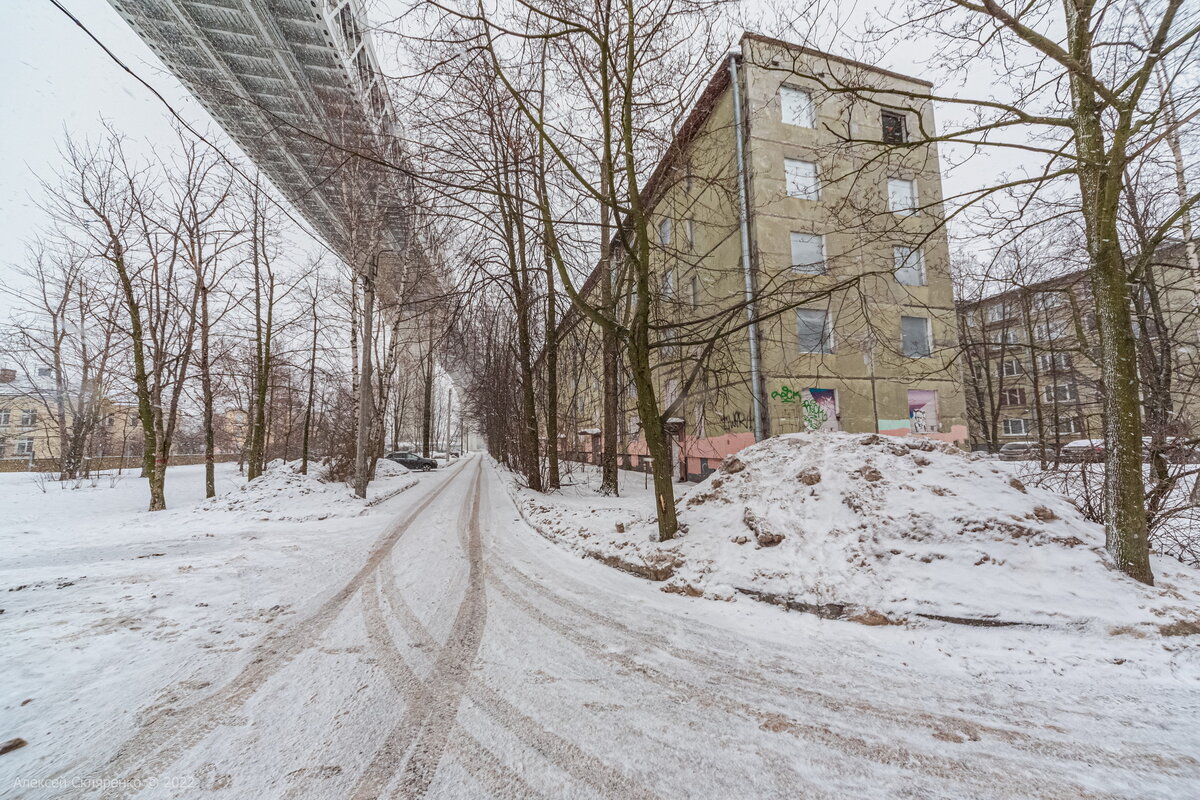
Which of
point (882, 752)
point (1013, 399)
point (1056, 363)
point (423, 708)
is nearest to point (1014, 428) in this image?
point (1013, 399)

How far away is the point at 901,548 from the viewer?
409 centimetres

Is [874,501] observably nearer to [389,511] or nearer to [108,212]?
[389,511]

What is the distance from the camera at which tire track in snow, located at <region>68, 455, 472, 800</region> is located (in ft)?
6.00

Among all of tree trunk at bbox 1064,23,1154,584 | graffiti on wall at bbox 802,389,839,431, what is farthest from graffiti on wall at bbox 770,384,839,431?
tree trunk at bbox 1064,23,1154,584

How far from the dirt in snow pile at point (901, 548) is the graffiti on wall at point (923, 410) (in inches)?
438

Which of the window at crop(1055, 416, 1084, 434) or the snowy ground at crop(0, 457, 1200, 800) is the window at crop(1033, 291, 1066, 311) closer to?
the window at crop(1055, 416, 1084, 434)

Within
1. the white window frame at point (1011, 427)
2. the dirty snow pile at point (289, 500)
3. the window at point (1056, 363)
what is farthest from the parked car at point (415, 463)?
the white window frame at point (1011, 427)

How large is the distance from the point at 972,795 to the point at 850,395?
14.4 meters

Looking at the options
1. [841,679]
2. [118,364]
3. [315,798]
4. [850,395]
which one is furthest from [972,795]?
[118,364]

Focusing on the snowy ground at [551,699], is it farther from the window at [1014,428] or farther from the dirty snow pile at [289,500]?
the window at [1014,428]

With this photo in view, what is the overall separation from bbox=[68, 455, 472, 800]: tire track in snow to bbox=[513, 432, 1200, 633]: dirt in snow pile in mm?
3336

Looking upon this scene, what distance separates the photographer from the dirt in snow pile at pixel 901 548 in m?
3.39

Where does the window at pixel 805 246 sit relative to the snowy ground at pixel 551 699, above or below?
above

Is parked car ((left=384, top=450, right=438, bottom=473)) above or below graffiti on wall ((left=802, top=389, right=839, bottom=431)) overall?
below
